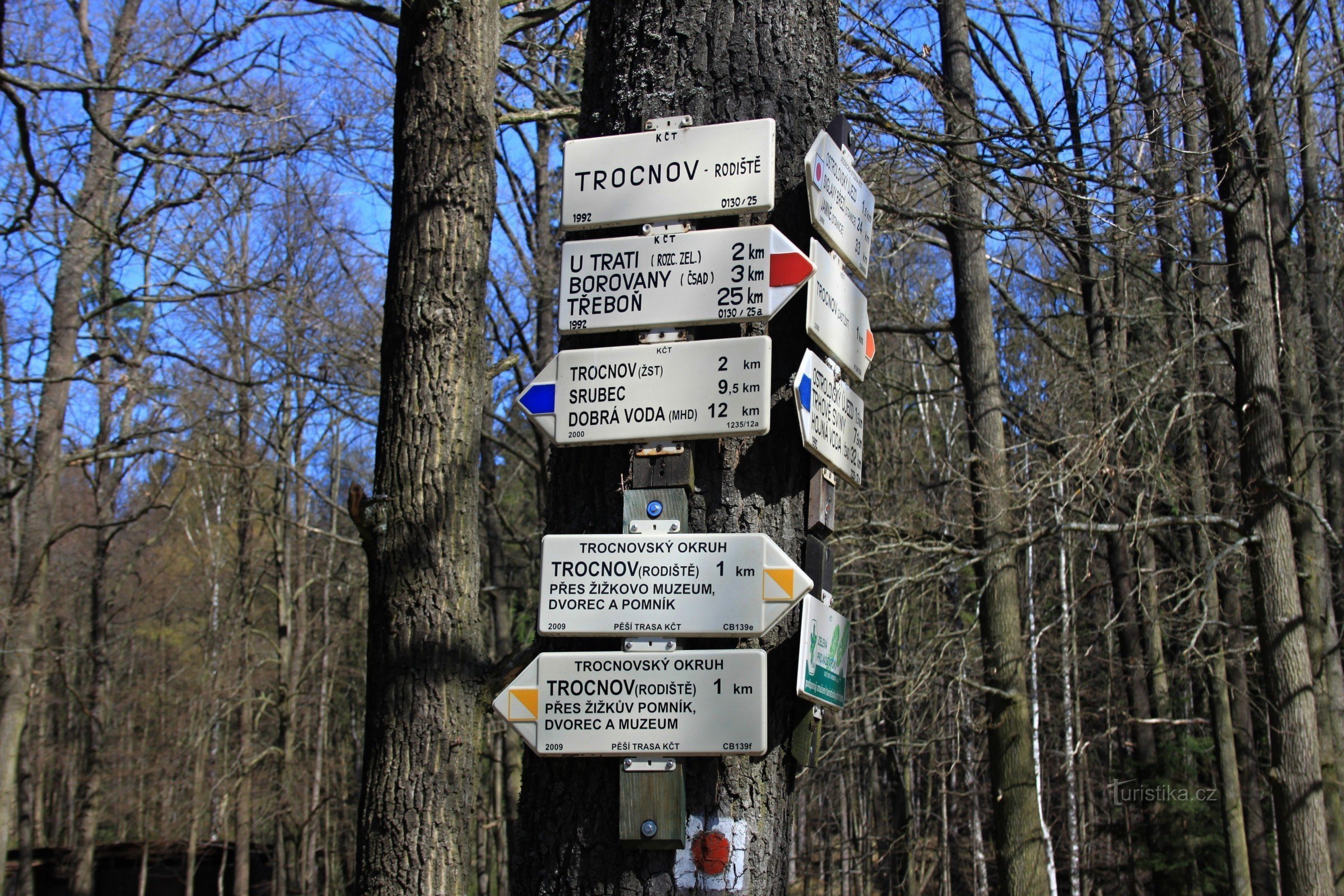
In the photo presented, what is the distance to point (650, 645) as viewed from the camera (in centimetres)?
209

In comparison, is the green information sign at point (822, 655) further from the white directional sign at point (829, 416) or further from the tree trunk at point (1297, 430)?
the tree trunk at point (1297, 430)

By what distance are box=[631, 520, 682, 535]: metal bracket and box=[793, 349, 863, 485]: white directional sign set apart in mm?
306

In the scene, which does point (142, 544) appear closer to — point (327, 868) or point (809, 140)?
point (327, 868)

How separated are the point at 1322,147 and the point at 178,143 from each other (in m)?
14.1

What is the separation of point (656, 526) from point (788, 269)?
0.58 meters

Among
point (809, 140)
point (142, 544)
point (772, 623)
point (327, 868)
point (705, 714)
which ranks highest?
point (142, 544)

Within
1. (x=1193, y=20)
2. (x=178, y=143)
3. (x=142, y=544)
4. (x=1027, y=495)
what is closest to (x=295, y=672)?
(x=142, y=544)

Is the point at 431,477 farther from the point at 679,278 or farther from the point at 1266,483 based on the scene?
the point at 1266,483

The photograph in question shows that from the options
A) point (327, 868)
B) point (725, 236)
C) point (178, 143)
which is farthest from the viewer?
point (327, 868)

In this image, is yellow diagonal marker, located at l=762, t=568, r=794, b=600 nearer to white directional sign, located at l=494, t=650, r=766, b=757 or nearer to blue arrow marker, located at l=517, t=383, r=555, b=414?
white directional sign, located at l=494, t=650, r=766, b=757

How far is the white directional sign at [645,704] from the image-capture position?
2.02 meters

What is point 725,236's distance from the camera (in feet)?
7.33

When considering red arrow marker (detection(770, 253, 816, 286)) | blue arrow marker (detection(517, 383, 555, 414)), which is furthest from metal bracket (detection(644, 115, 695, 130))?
blue arrow marker (detection(517, 383, 555, 414))

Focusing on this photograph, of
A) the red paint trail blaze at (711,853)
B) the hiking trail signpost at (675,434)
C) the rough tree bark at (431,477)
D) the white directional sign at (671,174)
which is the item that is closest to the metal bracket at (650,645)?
the hiking trail signpost at (675,434)
